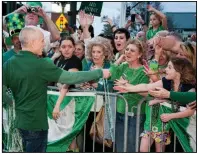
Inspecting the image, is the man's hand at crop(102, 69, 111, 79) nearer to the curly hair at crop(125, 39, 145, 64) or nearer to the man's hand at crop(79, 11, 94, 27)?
the curly hair at crop(125, 39, 145, 64)

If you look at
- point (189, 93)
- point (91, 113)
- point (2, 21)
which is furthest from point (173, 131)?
point (2, 21)

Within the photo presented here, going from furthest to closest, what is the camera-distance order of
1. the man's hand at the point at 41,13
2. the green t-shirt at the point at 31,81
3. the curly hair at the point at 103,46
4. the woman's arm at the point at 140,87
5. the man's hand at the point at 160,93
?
1. the man's hand at the point at 41,13
2. the curly hair at the point at 103,46
3. the woman's arm at the point at 140,87
4. the man's hand at the point at 160,93
5. the green t-shirt at the point at 31,81

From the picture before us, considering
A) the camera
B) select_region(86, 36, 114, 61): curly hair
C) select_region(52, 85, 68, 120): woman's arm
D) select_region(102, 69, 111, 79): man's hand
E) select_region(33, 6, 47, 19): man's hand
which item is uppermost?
the camera

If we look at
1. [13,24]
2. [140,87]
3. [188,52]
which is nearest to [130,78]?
[140,87]

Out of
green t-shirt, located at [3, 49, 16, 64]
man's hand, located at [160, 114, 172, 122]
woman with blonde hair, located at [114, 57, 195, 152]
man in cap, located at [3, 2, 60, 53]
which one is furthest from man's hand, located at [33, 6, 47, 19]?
man's hand, located at [160, 114, 172, 122]

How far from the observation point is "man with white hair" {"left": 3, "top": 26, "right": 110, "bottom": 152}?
3.76m

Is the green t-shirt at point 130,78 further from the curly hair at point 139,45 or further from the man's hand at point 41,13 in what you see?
the man's hand at point 41,13

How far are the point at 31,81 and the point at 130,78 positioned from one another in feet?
3.82

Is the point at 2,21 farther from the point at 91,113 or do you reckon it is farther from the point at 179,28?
the point at 179,28

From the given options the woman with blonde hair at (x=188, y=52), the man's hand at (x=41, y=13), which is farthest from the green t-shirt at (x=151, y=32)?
the man's hand at (x=41, y=13)

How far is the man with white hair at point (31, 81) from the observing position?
376 cm

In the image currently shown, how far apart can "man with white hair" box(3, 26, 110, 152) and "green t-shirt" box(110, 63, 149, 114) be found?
587mm

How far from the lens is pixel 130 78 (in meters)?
4.42

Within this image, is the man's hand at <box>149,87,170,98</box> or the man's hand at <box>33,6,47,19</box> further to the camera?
the man's hand at <box>33,6,47,19</box>
